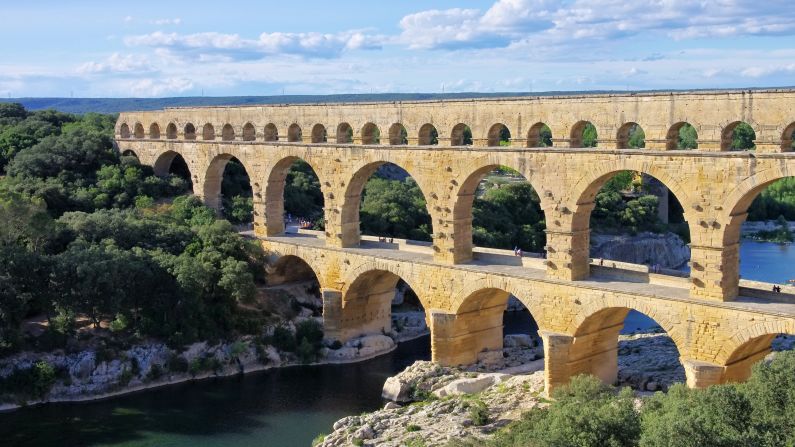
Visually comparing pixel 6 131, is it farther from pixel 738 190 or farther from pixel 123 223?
pixel 738 190

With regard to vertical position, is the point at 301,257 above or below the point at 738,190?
below

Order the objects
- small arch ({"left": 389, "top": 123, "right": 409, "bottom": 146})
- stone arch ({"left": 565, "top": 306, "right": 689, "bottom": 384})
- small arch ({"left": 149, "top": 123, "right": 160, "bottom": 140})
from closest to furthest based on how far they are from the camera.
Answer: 1. stone arch ({"left": 565, "top": 306, "right": 689, "bottom": 384})
2. small arch ({"left": 389, "top": 123, "right": 409, "bottom": 146})
3. small arch ({"left": 149, "top": 123, "right": 160, "bottom": 140})

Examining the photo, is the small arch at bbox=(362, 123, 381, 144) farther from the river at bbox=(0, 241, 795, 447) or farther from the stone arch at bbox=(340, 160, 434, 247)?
the river at bbox=(0, 241, 795, 447)

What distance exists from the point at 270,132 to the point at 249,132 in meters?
1.29

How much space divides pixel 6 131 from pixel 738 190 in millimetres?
32954

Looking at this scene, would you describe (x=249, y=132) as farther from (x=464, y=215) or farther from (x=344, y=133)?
(x=464, y=215)

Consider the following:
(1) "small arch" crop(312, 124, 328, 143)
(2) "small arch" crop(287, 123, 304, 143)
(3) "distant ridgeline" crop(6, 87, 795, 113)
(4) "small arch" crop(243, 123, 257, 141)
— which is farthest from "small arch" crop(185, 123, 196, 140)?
(3) "distant ridgeline" crop(6, 87, 795, 113)

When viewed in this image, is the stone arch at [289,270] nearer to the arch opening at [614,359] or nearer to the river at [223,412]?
the river at [223,412]

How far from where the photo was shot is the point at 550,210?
21484 millimetres

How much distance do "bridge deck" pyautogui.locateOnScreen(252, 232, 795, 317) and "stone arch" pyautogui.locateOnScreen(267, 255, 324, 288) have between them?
104 centimetres

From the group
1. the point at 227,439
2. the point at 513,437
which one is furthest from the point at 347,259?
the point at 513,437

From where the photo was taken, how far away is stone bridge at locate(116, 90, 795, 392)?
18.5 metres

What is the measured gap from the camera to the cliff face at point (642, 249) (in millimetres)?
40094

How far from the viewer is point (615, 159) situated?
20.0 m
